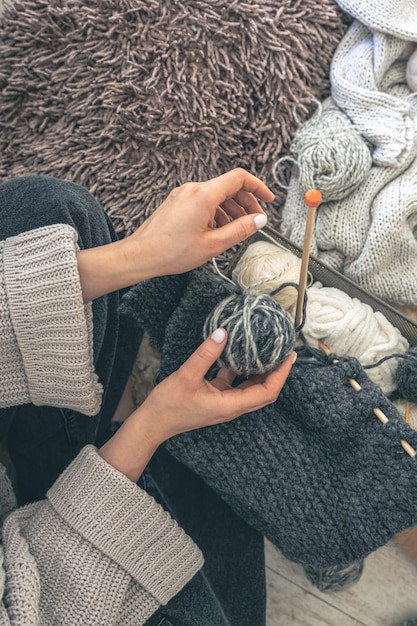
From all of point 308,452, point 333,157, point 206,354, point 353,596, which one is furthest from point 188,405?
point 353,596

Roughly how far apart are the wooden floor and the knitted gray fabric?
0.96 feet

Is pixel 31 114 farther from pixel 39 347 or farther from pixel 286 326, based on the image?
pixel 286 326

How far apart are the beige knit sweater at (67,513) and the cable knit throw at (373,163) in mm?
425

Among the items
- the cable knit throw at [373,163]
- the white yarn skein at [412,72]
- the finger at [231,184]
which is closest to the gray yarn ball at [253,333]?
the finger at [231,184]

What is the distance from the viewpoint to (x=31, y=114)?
3.15ft

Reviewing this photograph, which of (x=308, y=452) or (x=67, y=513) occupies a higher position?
(x=308, y=452)

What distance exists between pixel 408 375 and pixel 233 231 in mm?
326

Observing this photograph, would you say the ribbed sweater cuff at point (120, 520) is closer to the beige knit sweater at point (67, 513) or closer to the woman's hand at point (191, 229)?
the beige knit sweater at point (67, 513)

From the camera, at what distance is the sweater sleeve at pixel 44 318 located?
64 cm

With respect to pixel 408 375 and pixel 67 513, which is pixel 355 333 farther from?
pixel 67 513

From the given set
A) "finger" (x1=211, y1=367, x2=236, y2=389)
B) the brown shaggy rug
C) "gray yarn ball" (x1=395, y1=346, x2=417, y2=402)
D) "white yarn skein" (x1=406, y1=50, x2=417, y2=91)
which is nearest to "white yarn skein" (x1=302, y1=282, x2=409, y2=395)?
"gray yarn ball" (x1=395, y1=346, x2=417, y2=402)

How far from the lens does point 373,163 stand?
908mm

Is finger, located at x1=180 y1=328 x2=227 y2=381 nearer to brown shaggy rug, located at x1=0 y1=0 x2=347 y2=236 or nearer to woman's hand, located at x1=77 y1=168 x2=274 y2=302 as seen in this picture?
woman's hand, located at x1=77 y1=168 x2=274 y2=302

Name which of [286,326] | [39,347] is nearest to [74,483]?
[39,347]
